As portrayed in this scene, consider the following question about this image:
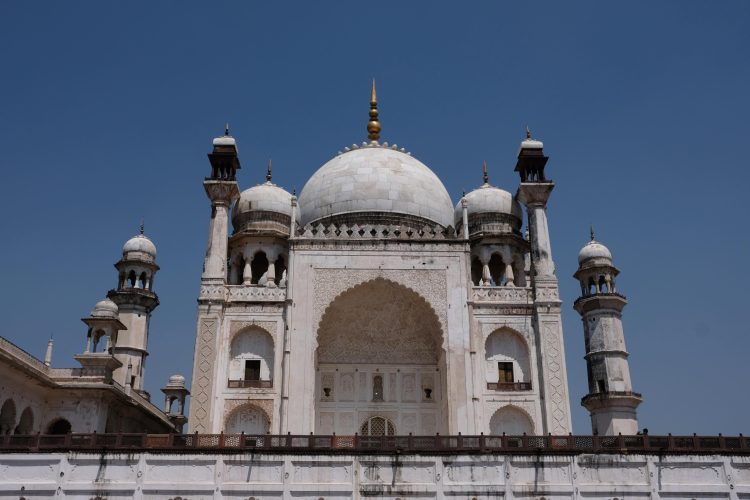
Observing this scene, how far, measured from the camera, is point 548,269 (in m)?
23.1

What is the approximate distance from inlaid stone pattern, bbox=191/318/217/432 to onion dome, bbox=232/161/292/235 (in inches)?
190

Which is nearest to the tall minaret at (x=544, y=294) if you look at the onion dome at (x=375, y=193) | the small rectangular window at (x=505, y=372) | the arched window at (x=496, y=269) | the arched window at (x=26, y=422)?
the small rectangular window at (x=505, y=372)

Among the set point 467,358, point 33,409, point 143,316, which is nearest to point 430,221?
point 467,358

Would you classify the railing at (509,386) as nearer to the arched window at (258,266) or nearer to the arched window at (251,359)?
the arched window at (251,359)

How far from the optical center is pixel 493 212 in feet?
85.9

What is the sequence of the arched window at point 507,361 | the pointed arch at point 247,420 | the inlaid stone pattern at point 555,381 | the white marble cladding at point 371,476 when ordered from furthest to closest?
the arched window at point 507,361 → the pointed arch at point 247,420 → the inlaid stone pattern at point 555,381 → the white marble cladding at point 371,476

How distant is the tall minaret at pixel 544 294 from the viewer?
2150cm

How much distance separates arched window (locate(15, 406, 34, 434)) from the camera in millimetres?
21266

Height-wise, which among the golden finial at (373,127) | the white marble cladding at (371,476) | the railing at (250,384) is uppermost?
the golden finial at (373,127)

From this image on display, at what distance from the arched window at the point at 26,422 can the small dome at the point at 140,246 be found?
9232mm

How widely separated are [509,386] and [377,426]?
164 inches

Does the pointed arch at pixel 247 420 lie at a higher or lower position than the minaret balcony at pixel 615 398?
lower

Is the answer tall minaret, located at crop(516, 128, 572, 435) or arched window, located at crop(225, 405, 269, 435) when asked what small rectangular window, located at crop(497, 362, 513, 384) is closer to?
tall minaret, located at crop(516, 128, 572, 435)

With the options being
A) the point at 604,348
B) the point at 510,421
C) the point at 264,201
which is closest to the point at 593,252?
the point at 604,348
